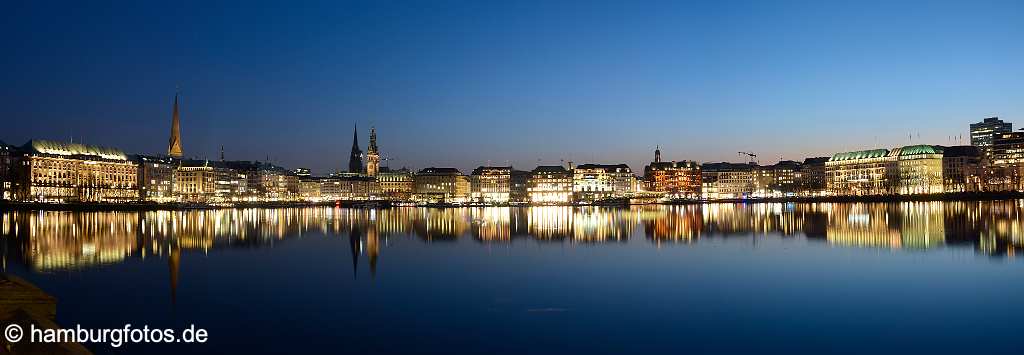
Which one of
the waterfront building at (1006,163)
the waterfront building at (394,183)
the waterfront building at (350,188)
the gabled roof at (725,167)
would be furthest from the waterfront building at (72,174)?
A: the waterfront building at (1006,163)

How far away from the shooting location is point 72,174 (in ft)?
389

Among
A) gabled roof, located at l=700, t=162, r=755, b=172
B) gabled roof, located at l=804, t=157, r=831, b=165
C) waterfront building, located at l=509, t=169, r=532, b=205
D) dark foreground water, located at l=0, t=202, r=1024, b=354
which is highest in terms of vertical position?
gabled roof, located at l=804, t=157, r=831, b=165

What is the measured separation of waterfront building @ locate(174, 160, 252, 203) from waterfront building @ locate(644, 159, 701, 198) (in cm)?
9877

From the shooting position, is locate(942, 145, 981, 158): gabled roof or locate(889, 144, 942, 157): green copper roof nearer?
locate(889, 144, 942, 157): green copper roof

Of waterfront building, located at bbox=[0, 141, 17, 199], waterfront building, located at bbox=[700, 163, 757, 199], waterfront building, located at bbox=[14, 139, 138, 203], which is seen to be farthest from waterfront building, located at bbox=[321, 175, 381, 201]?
waterfront building, located at bbox=[700, 163, 757, 199]

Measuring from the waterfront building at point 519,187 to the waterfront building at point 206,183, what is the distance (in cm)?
6035

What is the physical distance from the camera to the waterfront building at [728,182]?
609 ft

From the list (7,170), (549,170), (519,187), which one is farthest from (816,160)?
(7,170)

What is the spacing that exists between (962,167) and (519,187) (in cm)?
9528

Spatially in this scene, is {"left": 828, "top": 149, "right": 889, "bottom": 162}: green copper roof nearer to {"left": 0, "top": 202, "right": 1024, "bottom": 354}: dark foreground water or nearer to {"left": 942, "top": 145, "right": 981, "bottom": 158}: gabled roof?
{"left": 942, "top": 145, "right": 981, "bottom": 158}: gabled roof

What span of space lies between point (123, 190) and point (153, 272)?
120078mm

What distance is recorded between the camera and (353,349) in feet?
41.3

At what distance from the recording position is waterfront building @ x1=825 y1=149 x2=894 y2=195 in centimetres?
14662

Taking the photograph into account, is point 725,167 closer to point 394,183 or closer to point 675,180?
point 675,180
